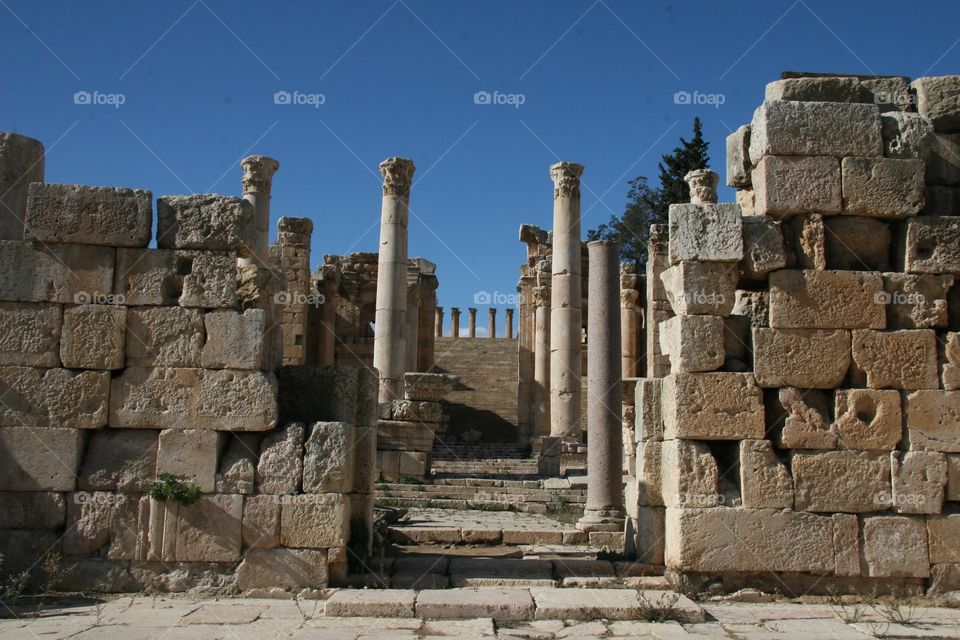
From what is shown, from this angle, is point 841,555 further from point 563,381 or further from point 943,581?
point 563,381

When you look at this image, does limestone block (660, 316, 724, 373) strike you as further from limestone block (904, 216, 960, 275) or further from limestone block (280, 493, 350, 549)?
limestone block (280, 493, 350, 549)

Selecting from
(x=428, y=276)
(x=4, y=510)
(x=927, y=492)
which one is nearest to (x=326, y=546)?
(x=4, y=510)

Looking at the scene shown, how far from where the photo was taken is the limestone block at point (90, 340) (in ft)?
27.2

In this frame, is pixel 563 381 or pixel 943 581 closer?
pixel 943 581

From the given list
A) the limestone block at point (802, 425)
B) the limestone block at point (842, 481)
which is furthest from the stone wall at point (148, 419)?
the limestone block at point (842, 481)

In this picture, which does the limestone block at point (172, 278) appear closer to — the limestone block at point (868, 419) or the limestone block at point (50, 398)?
the limestone block at point (50, 398)

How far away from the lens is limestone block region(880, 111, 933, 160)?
28.3ft

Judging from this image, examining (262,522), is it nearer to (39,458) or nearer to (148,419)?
(148,419)

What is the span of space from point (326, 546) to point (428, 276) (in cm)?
2690

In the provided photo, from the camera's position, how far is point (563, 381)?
909 inches

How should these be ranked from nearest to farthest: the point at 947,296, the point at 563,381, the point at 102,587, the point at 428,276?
the point at 102,587, the point at 947,296, the point at 563,381, the point at 428,276

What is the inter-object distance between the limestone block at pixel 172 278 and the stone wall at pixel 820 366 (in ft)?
13.8

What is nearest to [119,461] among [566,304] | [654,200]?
[566,304]

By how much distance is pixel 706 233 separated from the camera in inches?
336
